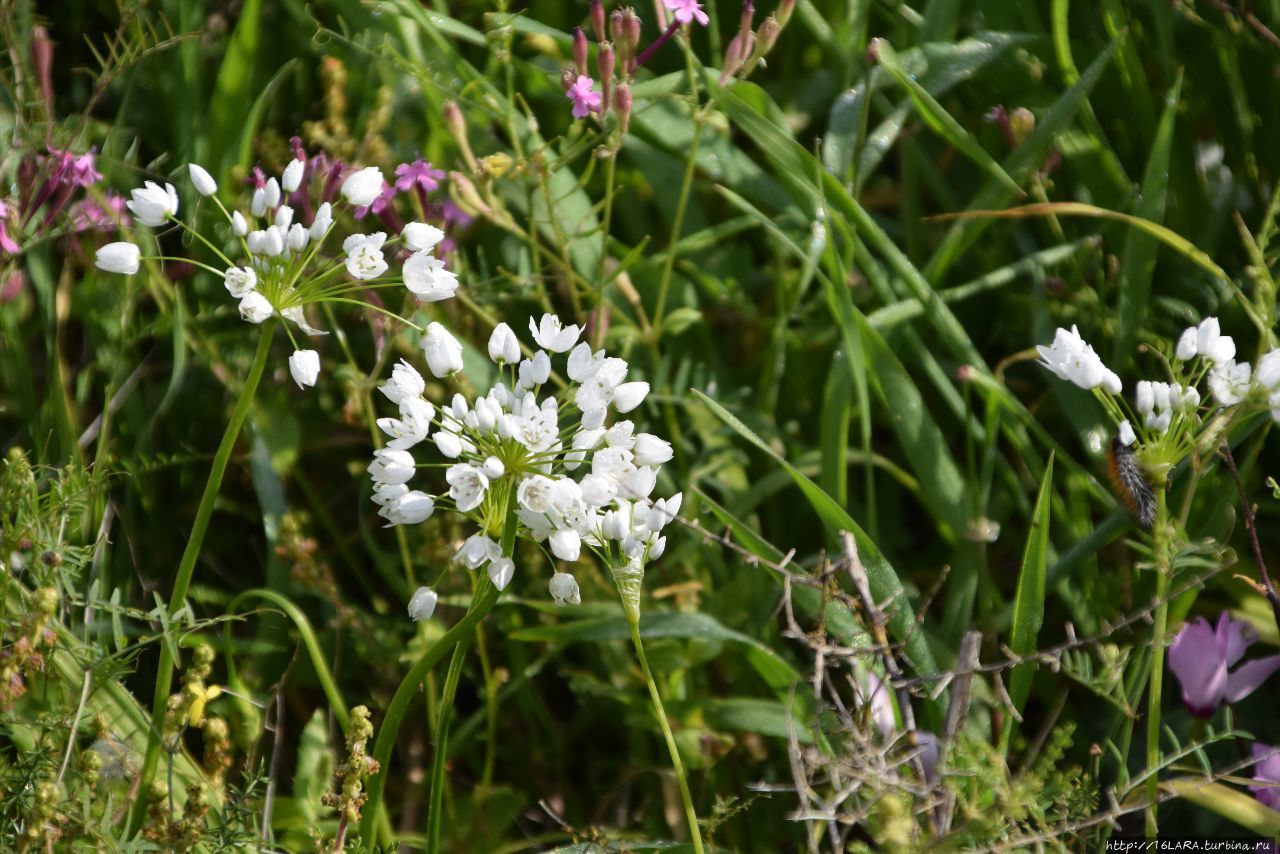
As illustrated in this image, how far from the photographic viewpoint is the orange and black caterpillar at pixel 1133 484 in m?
1.24

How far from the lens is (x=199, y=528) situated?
44.6 inches

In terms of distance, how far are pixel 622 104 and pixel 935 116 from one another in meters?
0.42

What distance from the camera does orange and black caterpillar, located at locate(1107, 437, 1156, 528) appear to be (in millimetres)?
1236

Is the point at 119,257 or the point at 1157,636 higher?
the point at 119,257

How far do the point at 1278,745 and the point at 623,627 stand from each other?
0.74m

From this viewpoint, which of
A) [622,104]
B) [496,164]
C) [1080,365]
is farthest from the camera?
[496,164]

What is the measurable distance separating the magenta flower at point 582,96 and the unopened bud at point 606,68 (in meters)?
0.01

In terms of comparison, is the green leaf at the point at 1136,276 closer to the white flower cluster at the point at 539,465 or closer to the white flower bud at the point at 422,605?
the white flower cluster at the point at 539,465

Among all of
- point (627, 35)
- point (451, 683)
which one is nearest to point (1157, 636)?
point (451, 683)

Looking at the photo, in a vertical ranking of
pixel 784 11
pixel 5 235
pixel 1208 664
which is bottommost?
pixel 1208 664

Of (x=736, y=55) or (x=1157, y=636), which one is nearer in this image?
(x=1157, y=636)

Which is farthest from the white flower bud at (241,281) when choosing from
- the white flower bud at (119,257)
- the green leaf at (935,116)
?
the green leaf at (935,116)

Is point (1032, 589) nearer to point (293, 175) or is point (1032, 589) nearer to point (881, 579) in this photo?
point (881, 579)

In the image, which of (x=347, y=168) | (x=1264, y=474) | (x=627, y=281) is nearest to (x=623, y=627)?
(x=627, y=281)
